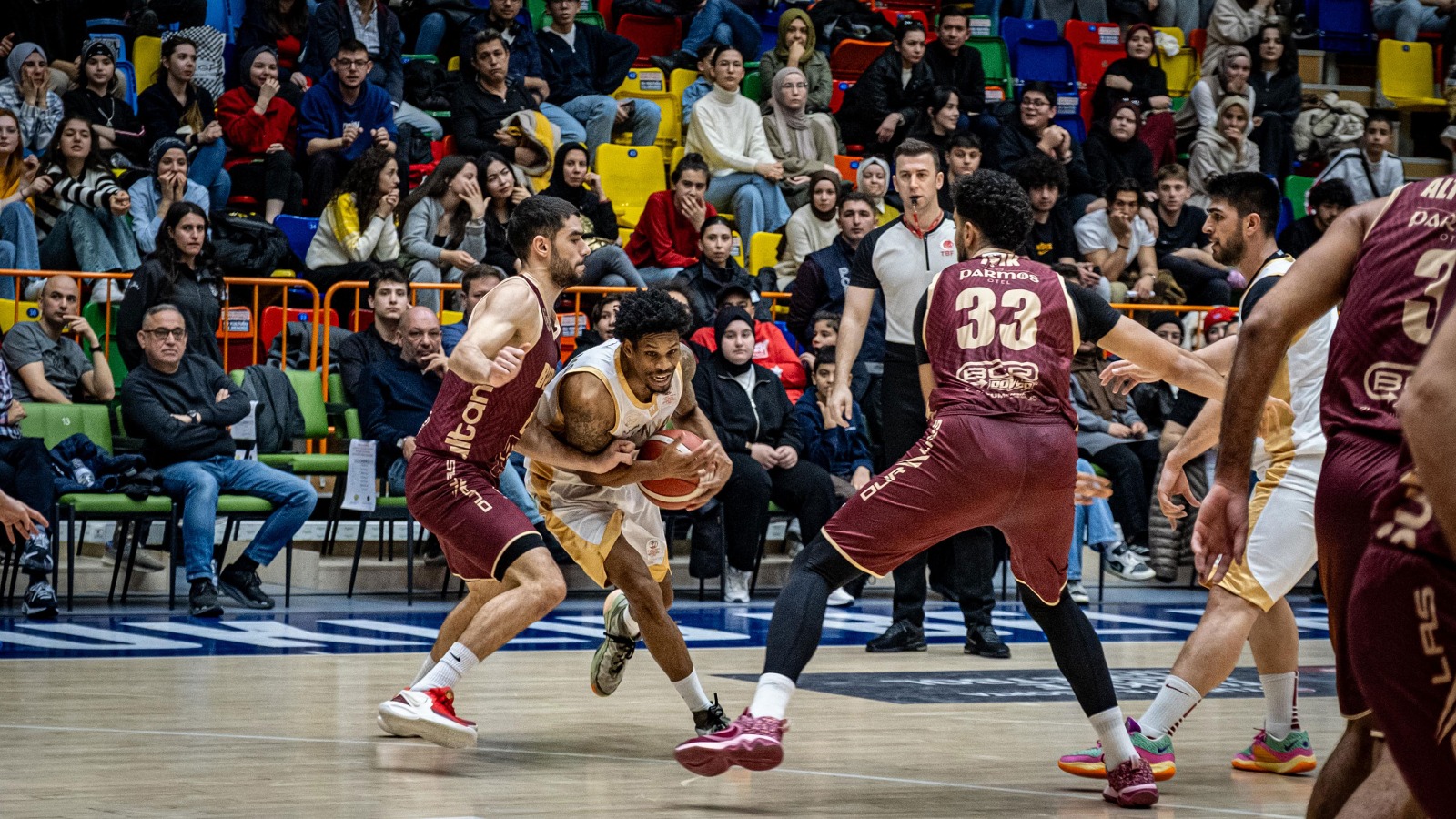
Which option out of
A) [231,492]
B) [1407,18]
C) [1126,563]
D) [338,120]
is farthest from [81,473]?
[1407,18]

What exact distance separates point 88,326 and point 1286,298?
8.33 meters

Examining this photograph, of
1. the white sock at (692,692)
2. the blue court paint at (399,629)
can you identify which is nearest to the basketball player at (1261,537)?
the white sock at (692,692)

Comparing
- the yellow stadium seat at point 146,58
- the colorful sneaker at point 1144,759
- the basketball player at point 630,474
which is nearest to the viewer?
the colorful sneaker at point 1144,759

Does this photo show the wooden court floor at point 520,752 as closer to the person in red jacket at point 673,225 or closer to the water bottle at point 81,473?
the water bottle at point 81,473

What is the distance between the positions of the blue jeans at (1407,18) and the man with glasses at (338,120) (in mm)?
10668

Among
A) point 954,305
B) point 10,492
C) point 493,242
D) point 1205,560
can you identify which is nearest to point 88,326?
point 10,492

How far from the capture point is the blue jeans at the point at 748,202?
13195mm

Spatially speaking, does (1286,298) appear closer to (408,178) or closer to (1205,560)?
(1205,560)

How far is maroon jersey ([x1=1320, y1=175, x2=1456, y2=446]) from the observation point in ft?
8.79

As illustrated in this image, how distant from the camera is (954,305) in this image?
4.73 meters

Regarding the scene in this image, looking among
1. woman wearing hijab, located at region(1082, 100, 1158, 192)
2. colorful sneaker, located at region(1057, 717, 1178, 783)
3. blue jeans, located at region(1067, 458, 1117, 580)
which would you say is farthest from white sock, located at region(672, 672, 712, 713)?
woman wearing hijab, located at region(1082, 100, 1158, 192)

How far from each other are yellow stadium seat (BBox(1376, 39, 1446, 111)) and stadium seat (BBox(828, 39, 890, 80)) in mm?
5436

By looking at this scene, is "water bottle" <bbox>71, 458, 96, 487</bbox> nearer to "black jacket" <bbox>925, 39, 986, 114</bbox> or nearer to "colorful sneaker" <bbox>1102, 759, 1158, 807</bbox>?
"colorful sneaker" <bbox>1102, 759, 1158, 807</bbox>

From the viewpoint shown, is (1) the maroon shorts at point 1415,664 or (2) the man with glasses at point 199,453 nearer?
(1) the maroon shorts at point 1415,664
